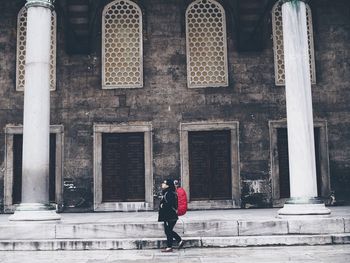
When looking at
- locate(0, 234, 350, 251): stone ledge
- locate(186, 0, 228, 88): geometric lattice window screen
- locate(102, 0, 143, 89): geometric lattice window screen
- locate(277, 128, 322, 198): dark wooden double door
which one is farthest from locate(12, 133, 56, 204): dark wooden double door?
locate(277, 128, 322, 198): dark wooden double door

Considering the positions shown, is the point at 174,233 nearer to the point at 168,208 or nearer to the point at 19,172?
the point at 168,208

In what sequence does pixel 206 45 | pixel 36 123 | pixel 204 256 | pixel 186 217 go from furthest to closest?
pixel 206 45 < pixel 186 217 < pixel 36 123 < pixel 204 256

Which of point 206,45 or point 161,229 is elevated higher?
point 206,45

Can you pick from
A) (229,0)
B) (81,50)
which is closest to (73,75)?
(81,50)

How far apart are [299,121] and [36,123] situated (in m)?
5.66

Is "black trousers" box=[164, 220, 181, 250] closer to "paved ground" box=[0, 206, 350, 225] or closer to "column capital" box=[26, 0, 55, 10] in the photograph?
"paved ground" box=[0, 206, 350, 225]

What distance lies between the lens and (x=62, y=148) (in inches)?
568

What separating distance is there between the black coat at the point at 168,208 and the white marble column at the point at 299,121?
2536 mm

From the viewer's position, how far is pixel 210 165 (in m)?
14.5

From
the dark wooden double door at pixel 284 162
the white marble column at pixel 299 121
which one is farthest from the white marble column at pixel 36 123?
the dark wooden double door at pixel 284 162

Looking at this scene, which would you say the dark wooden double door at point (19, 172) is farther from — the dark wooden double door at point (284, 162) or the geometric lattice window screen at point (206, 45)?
the dark wooden double door at point (284, 162)

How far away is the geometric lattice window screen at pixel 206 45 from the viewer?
48.5 ft

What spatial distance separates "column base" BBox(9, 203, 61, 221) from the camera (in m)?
9.62

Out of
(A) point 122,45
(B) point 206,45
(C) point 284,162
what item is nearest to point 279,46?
(B) point 206,45
